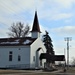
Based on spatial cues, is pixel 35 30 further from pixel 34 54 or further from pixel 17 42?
pixel 34 54

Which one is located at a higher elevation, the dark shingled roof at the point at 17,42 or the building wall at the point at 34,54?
the dark shingled roof at the point at 17,42

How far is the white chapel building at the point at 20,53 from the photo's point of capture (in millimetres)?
74375

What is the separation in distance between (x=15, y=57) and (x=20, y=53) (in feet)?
5.95

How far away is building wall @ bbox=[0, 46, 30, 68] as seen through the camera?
74250 millimetres

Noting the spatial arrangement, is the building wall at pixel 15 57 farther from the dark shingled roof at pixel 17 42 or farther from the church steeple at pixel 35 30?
the church steeple at pixel 35 30

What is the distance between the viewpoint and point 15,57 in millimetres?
74938

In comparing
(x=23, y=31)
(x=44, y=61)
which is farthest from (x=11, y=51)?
(x=23, y=31)

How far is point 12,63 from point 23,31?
26517 millimetres

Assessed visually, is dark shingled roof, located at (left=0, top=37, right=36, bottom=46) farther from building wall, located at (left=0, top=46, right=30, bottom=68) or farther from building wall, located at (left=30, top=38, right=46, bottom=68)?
building wall, located at (left=30, top=38, right=46, bottom=68)

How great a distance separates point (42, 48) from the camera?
83.1 metres

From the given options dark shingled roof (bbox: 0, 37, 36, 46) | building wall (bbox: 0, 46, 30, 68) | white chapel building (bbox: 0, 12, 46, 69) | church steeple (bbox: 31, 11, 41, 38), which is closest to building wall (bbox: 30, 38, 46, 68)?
white chapel building (bbox: 0, 12, 46, 69)

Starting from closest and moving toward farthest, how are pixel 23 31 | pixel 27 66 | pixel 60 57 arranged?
pixel 27 66 < pixel 60 57 < pixel 23 31

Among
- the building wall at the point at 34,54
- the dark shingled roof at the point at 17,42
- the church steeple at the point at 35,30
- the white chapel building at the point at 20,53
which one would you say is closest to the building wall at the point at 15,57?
the white chapel building at the point at 20,53

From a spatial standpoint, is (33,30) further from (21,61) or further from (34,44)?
(21,61)
